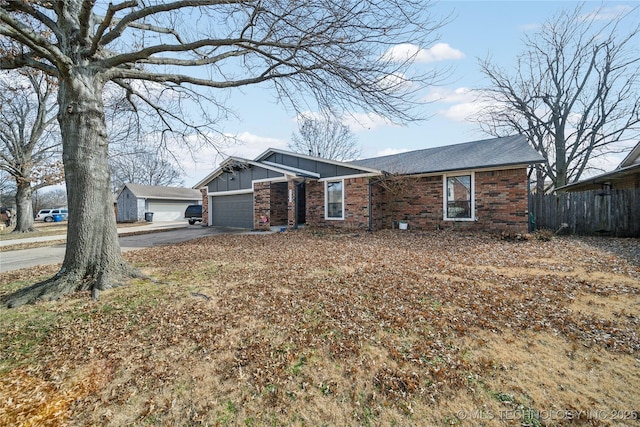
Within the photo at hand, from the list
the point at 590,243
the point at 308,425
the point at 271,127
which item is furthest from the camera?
the point at 590,243

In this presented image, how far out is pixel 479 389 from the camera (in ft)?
7.61

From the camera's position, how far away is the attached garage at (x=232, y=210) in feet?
52.0

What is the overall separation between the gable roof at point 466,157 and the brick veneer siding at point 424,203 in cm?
50

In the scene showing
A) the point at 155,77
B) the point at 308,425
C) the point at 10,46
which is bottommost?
the point at 308,425

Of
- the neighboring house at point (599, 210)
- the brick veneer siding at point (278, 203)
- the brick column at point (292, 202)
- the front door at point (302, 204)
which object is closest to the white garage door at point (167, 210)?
the brick veneer siding at point (278, 203)

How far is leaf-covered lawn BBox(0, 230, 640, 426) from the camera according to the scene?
7.09 ft

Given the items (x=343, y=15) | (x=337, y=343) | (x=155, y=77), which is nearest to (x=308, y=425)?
(x=337, y=343)

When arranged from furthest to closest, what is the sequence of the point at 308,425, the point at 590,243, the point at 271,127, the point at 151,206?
the point at 151,206, the point at 590,243, the point at 271,127, the point at 308,425

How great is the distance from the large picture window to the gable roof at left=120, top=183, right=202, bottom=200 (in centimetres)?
2352

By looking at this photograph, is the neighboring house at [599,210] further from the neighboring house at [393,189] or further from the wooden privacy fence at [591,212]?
the neighboring house at [393,189]

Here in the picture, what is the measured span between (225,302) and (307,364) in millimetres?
1990

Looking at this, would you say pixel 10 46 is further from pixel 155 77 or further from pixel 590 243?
pixel 590 243

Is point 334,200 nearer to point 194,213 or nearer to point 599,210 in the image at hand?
point 599,210

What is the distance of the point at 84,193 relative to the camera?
4.75 metres
